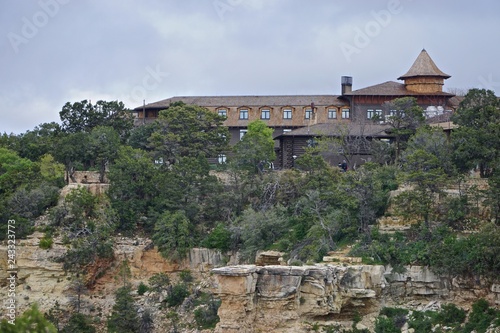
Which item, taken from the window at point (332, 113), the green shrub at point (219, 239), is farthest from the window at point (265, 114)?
the green shrub at point (219, 239)

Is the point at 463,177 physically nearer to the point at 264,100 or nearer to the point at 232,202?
the point at 232,202

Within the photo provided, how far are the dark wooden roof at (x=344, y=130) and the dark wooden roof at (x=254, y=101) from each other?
187 inches

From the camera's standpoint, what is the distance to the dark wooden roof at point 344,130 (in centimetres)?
7312

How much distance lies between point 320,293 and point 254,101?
94.7 feet

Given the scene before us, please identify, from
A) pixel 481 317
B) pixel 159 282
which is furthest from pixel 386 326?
pixel 159 282

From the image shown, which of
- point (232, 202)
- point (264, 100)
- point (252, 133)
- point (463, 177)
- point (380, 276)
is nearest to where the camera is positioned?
point (380, 276)

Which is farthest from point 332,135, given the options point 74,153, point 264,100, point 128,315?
point 128,315

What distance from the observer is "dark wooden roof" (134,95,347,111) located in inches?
3177

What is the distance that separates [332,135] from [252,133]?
5.15 meters

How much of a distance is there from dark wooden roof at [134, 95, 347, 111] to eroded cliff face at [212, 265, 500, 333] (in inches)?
996

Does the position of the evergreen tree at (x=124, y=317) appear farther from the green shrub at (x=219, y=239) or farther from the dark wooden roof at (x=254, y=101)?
the dark wooden roof at (x=254, y=101)

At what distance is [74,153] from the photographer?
7231 centimetres

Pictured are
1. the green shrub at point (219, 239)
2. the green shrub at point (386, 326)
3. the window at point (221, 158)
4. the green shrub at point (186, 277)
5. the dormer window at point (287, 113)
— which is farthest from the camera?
the dormer window at point (287, 113)

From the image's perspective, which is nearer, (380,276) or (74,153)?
(380,276)
